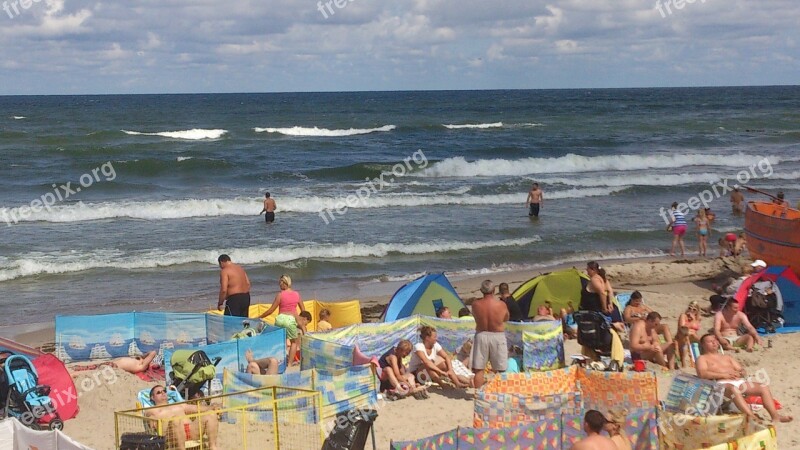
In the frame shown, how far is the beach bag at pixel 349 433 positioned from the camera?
768 centimetres

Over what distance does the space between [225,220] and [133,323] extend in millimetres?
13345

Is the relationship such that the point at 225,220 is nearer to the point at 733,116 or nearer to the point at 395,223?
the point at 395,223

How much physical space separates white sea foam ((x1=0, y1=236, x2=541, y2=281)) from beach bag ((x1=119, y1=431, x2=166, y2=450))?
1280cm

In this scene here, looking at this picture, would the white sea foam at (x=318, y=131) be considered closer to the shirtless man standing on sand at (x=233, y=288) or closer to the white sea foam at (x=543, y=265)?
the white sea foam at (x=543, y=265)

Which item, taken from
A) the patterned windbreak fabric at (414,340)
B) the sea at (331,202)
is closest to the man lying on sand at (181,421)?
the patterned windbreak fabric at (414,340)

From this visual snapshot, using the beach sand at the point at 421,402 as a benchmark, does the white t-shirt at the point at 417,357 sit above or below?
above

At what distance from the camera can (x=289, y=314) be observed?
12008 millimetres

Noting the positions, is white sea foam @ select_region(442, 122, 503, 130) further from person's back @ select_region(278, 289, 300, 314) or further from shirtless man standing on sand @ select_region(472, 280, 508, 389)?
shirtless man standing on sand @ select_region(472, 280, 508, 389)

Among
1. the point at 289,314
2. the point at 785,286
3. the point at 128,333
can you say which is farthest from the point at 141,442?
the point at 785,286

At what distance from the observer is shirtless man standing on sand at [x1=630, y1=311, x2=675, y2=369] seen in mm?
10734

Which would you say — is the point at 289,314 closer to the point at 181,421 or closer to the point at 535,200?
the point at 181,421

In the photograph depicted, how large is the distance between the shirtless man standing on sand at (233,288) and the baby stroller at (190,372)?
95.0 inches

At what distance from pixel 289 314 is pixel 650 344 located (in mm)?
4688

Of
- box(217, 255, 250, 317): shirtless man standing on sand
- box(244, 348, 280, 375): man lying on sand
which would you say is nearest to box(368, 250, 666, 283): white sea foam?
box(217, 255, 250, 317): shirtless man standing on sand
